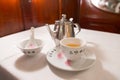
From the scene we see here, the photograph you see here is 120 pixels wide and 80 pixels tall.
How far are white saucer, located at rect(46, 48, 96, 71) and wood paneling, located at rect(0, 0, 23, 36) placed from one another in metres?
1.56

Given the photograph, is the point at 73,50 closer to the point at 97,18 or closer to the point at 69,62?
the point at 69,62

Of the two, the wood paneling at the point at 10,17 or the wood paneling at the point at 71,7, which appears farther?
the wood paneling at the point at 71,7

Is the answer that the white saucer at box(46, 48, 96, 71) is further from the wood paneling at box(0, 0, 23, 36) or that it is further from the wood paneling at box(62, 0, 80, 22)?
the wood paneling at box(62, 0, 80, 22)

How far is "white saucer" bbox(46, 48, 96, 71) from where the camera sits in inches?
25.1

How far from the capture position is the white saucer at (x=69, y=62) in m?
0.64

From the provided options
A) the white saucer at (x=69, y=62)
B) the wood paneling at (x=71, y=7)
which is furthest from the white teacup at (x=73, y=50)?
the wood paneling at (x=71, y=7)

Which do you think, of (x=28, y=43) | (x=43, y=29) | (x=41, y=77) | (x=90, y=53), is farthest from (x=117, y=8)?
(x=41, y=77)

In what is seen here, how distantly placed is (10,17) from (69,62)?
174cm

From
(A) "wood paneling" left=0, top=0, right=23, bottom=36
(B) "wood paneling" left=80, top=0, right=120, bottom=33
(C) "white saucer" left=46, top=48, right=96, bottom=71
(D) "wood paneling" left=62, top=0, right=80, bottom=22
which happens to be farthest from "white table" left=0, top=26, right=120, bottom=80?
(D) "wood paneling" left=62, top=0, right=80, bottom=22

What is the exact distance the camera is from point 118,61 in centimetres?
71

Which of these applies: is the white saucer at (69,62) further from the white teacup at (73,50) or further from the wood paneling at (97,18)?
the wood paneling at (97,18)

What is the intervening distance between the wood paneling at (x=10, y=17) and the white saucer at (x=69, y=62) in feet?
5.12

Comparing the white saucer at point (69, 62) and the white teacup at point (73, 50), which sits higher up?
the white teacup at point (73, 50)

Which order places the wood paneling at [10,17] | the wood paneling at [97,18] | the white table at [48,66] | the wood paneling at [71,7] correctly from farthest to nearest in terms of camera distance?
1. the wood paneling at [71,7]
2. the wood paneling at [10,17]
3. the wood paneling at [97,18]
4. the white table at [48,66]
